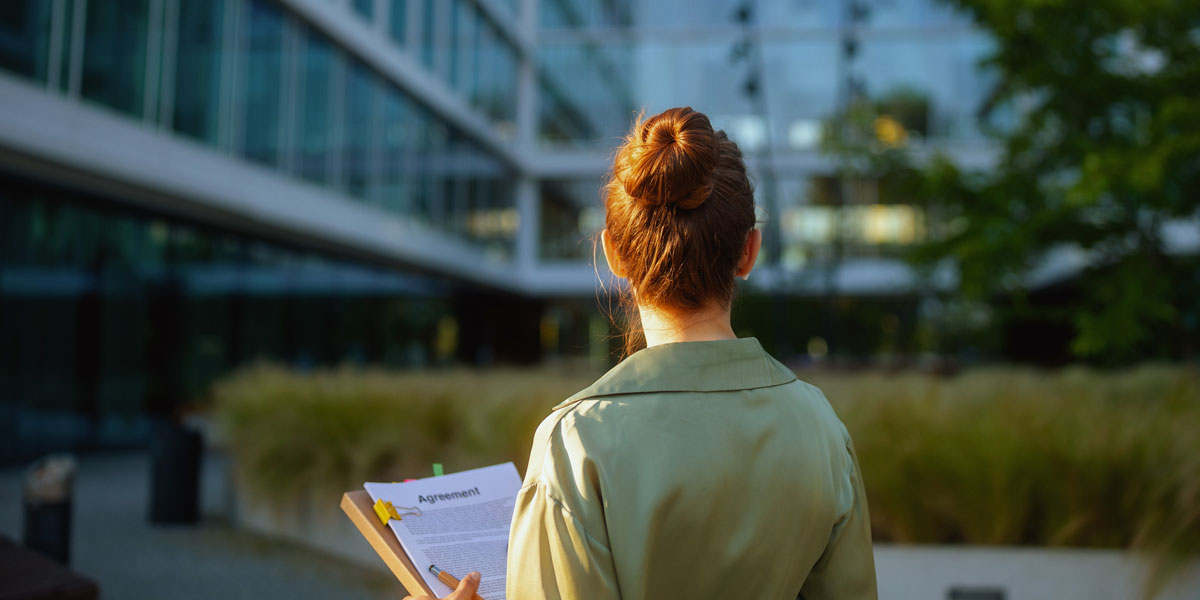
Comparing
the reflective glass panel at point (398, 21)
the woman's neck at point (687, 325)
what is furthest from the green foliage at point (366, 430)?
the reflective glass panel at point (398, 21)

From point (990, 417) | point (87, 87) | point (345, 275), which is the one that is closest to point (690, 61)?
point (345, 275)

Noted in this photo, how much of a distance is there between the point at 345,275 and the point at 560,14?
12413mm

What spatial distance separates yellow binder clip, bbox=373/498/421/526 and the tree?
26.1ft

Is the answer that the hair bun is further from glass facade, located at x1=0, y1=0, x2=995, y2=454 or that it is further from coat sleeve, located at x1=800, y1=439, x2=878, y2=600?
glass facade, located at x1=0, y1=0, x2=995, y2=454

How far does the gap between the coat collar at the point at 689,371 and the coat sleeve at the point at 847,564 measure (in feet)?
0.86

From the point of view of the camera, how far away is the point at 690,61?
2672cm

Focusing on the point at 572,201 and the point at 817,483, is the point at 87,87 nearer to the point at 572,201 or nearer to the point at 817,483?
the point at 817,483

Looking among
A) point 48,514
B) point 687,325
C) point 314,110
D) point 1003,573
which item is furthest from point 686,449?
point 314,110

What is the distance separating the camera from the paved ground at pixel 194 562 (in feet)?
17.6

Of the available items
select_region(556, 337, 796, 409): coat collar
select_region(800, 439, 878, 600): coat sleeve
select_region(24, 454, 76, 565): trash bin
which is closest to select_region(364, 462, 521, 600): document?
select_region(556, 337, 796, 409): coat collar

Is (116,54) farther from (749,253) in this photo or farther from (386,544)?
(749,253)

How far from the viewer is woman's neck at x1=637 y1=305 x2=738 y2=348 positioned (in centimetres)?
139

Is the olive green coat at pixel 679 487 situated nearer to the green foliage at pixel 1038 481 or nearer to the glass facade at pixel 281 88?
the green foliage at pixel 1038 481

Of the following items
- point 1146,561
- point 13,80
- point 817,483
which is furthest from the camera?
point 13,80
